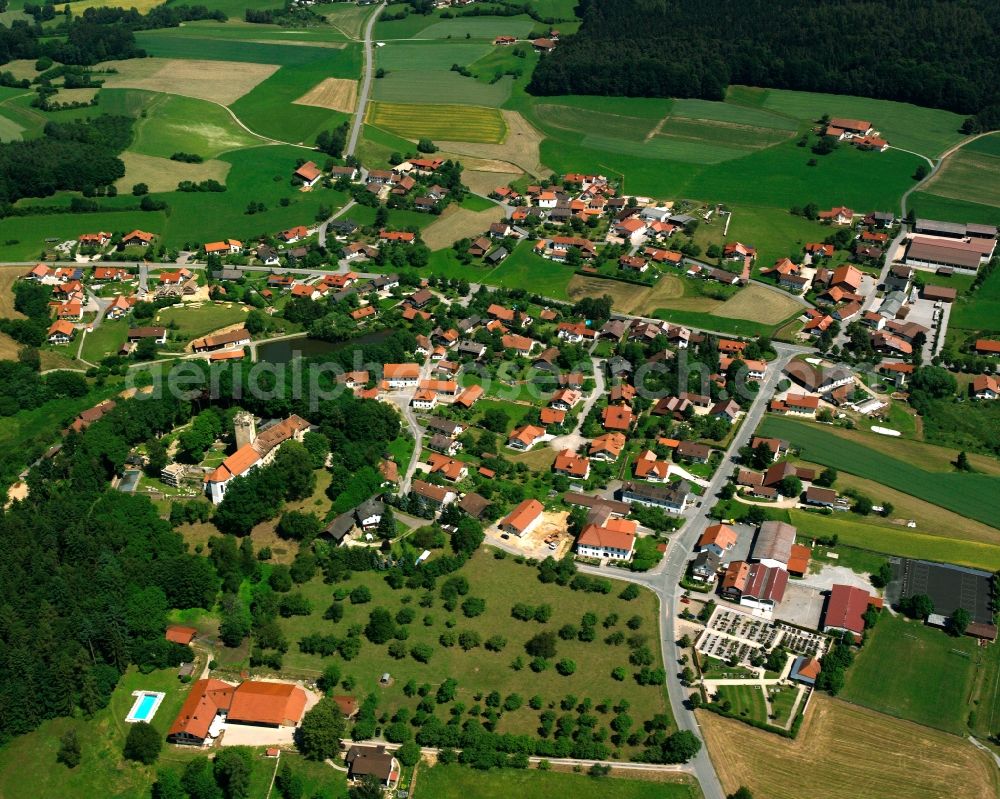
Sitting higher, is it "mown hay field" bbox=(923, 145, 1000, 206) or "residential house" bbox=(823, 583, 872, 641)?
"mown hay field" bbox=(923, 145, 1000, 206)

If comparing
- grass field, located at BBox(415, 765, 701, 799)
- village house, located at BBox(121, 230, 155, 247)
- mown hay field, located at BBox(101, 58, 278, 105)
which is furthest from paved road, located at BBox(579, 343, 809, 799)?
mown hay field, located at BBox(101, 58, 278, 105)

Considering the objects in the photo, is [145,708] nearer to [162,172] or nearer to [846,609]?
[846,609]

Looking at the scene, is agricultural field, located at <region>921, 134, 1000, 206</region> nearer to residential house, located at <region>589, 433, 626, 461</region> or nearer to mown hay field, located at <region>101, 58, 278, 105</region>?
residential house, located at <region>589, 433, 626, 461</region>

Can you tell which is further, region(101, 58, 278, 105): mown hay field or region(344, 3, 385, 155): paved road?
region(101, 58, 278, 105): mown hay field

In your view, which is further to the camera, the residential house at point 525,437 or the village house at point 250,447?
the residential house at point 525,437

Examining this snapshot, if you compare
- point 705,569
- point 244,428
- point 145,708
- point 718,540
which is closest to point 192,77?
point 244,428

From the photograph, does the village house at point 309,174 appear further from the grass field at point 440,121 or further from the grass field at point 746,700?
the grass field at point 746,700

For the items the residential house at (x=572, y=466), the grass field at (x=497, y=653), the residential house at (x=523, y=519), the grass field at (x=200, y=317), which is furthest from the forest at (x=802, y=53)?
the grass field at (x=497, y=653)
